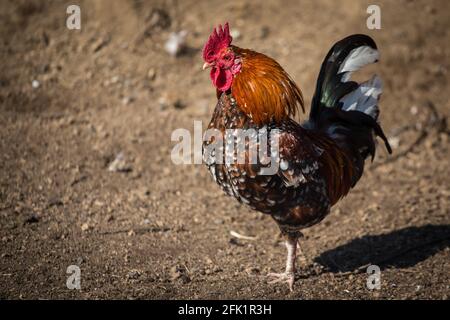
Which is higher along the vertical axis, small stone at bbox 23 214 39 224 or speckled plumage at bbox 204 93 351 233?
speckled plumage at bbox 204 93 351 233

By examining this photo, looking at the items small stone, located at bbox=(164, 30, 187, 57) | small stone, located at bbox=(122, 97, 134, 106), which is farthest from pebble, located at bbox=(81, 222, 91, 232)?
small stone, located at bbox=(164, 30, 187, 57)

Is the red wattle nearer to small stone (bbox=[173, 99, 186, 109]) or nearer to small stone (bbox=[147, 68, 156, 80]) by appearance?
small stone (bbox=[173, 99, 186, 109])

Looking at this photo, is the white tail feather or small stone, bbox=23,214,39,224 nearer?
the white tail feather

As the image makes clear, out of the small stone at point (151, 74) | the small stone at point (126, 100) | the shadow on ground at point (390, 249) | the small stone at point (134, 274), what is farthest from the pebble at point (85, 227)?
the small stone at point (151, 74)

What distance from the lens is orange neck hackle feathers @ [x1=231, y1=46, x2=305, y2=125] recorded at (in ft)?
16.0

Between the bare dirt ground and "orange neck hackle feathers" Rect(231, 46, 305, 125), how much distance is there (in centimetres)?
159

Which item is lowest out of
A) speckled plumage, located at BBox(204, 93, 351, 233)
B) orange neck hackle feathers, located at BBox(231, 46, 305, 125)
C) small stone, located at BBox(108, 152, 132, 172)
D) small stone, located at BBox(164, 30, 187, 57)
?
speckled plumage, located at BBox(204, 93, 351, 233)

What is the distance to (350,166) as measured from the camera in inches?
220

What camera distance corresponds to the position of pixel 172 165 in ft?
24.3

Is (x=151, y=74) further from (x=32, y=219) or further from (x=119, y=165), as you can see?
(x=32, y=219)
